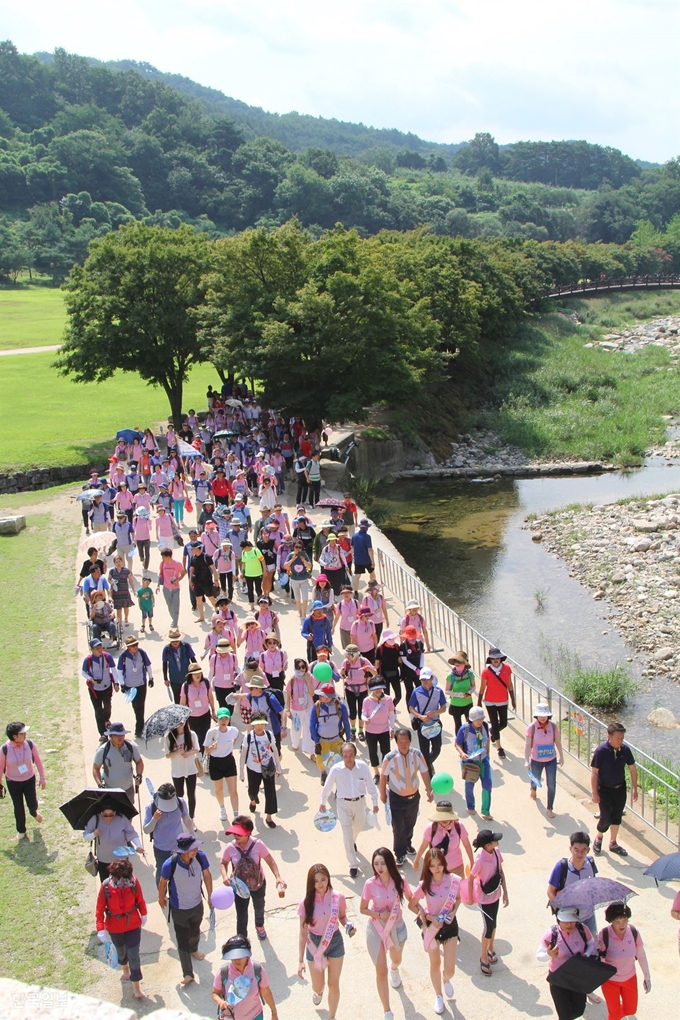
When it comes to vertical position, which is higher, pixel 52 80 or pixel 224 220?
pixel 52 80

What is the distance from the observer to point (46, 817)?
10164 mm

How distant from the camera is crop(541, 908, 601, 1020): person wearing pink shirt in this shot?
6.38 m

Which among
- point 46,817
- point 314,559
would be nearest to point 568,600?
point 314,559

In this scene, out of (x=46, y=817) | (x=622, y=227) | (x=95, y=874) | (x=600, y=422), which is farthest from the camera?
(x=622, y=227)

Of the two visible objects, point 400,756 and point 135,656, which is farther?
point 135,656

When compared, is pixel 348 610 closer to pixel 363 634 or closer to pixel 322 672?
pixel 363 634

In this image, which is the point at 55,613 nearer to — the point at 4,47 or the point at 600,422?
the point at 600,422

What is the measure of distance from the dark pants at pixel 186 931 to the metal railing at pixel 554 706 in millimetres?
4451

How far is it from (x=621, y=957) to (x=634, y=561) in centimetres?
1673

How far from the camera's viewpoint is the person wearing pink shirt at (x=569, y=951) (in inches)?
251

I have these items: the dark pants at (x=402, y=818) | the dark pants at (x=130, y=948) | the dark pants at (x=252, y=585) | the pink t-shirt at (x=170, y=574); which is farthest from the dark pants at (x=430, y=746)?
the dark pants at (x=252, y=585)

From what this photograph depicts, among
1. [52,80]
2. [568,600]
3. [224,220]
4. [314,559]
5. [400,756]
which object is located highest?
[52,80]

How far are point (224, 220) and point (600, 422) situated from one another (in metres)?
99.0

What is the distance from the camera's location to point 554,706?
1312 cm
